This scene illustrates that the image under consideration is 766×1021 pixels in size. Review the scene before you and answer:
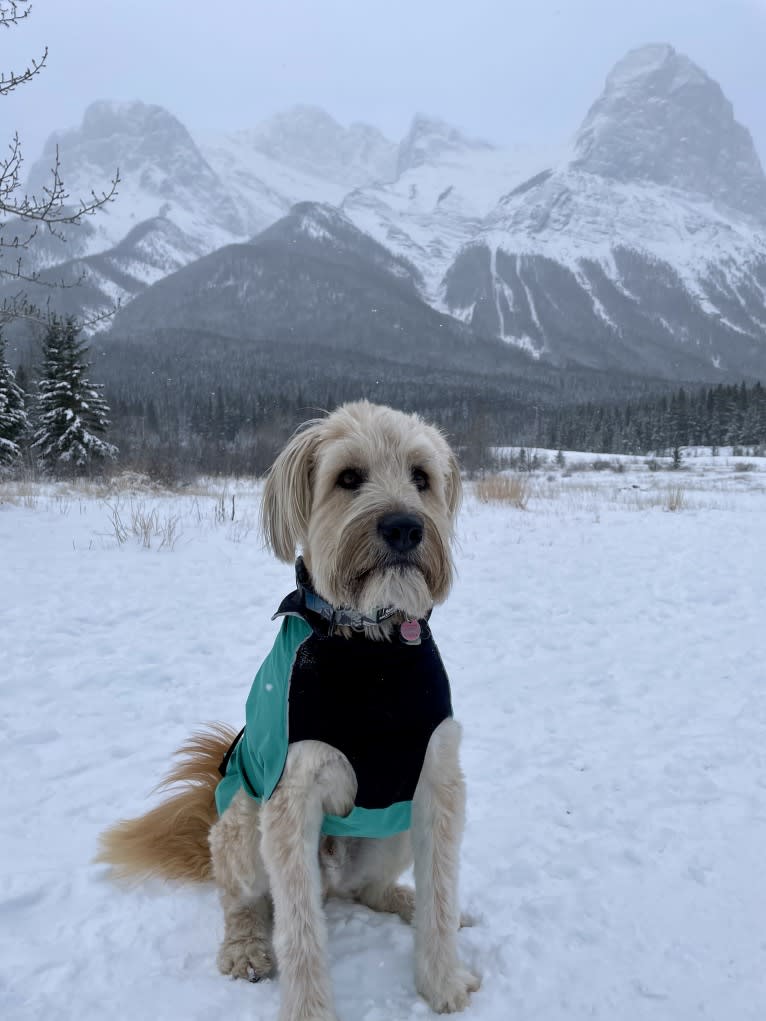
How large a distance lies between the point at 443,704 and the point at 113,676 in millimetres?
3518

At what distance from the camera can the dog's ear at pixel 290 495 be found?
2545 mm

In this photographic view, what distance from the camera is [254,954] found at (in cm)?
235

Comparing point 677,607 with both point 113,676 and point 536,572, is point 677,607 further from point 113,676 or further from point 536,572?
point 113,676

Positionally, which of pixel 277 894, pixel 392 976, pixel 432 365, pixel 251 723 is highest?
pixel 432 365

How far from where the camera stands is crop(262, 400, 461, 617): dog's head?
2.25m

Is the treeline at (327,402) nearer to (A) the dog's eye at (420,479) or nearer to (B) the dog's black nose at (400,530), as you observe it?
(A) the dog's eye at (420,479)

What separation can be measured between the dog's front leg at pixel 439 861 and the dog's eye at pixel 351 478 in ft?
3.25

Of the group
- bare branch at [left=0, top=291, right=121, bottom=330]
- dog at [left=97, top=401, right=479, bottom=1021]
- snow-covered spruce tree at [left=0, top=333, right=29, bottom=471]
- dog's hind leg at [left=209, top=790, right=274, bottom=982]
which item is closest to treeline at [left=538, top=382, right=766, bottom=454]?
snow-covered spruce tree at [left=0, top=333, right=29, bottom=471]

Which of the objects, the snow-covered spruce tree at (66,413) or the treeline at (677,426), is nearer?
the snow-covered spruce tree at (66,413)

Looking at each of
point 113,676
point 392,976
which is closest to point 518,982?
point 392,976

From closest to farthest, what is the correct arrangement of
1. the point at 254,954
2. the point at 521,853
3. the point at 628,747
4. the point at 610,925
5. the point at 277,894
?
the point at 277,894 → the point at 254,954 → the point at 610,925 → the point at 521,853 → the point at 628,747

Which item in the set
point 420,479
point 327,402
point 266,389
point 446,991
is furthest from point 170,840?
point 266,389

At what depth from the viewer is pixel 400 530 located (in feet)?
7.27

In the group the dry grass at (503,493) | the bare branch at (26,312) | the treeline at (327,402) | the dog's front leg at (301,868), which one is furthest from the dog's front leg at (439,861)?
the dry grass at (503,493)
